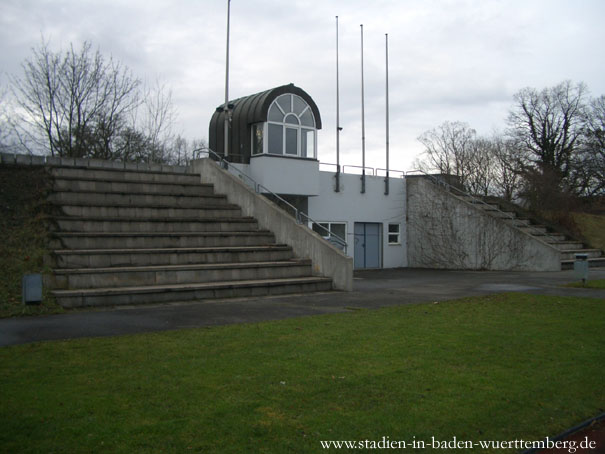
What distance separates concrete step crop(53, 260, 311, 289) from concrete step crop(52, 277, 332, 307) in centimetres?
33

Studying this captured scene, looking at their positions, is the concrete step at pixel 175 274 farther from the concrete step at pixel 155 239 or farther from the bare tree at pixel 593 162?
the bare tree at pixel 593 162

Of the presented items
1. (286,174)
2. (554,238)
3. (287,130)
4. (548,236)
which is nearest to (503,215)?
(548,236)

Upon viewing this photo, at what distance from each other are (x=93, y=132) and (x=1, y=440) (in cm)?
2345

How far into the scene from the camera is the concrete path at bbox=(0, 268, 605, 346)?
9.16 metres

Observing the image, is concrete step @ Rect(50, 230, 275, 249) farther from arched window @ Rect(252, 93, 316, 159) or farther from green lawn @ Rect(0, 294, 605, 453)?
green lawn @ Rect(0, 294, 605, 453)

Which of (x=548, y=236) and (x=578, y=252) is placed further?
(x=548, y=236)

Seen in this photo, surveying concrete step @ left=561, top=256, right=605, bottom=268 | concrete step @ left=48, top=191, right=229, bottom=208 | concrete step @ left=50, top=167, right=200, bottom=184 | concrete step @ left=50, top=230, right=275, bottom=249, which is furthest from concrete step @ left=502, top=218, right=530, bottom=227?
concrete step @ left=50, top=167, right=200, bottom=184

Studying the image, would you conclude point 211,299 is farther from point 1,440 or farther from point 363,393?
point 1,440

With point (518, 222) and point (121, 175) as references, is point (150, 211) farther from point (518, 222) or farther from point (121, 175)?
point (518, 222)

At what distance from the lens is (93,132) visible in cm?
2602

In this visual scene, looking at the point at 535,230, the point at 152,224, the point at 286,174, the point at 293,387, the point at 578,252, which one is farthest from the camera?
the point at 535,230

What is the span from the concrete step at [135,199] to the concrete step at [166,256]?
2.77 m

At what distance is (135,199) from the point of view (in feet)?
56.5

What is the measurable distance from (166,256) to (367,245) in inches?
537
